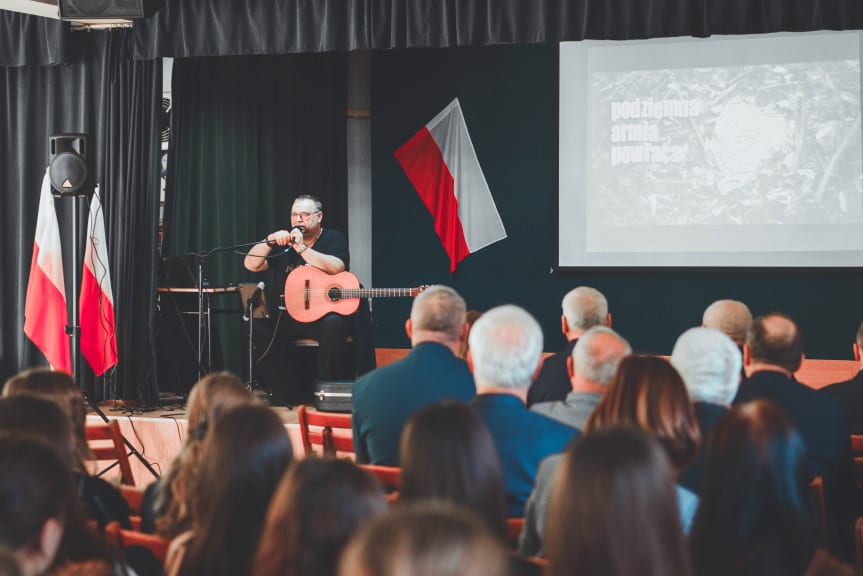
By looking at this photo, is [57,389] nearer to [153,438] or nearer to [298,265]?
[153,438]

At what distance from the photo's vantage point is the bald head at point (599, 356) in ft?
9.85

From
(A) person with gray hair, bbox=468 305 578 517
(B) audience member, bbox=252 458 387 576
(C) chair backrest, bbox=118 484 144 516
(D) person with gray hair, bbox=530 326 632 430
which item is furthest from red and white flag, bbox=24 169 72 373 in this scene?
(B) audience member, bbox=252 458 387 576

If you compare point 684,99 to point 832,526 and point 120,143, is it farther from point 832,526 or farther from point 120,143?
point 832,526

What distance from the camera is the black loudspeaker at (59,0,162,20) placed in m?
5.49

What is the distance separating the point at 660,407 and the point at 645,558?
107 centimetres

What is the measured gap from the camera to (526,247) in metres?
7.74

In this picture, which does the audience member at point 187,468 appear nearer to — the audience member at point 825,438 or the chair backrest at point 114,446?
the chair backrest at point 114,446

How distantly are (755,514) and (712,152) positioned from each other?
549 cm

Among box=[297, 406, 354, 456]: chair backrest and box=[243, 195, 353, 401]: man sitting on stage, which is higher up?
box=[243, 195, 353, 401]: man sitting on stage

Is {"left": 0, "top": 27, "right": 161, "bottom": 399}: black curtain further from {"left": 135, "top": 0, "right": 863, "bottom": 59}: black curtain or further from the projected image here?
the projected image

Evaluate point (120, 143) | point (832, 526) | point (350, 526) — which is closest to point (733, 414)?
point (350, 526)

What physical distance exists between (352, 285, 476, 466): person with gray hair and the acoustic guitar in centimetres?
281

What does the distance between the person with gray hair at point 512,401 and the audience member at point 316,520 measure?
117 centimetres

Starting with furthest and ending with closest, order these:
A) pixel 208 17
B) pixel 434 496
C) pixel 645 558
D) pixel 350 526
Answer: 1. pixel 208 17
2. pixel 434 496
3. pixel 350 526
4. pixel 645 558
